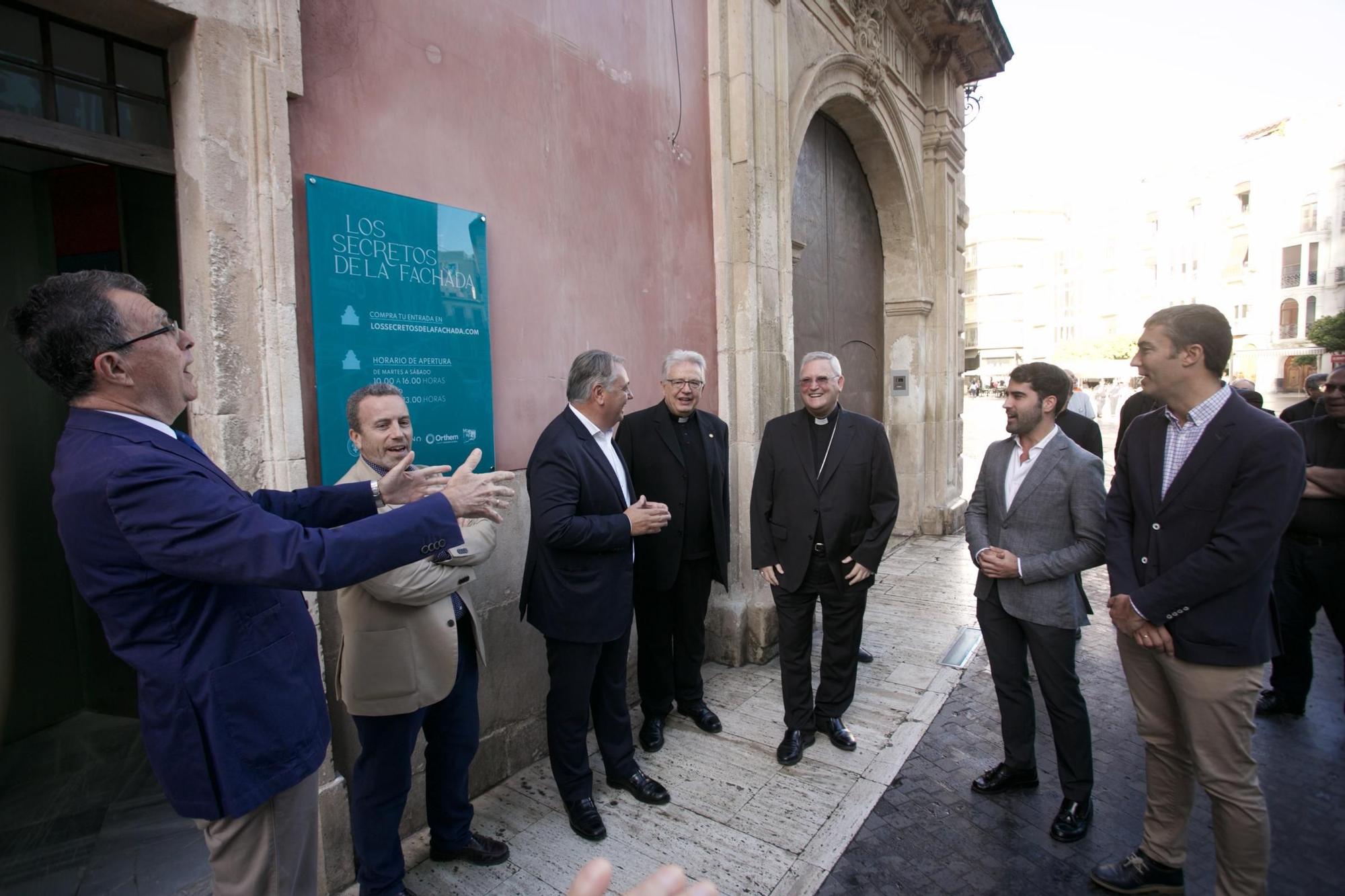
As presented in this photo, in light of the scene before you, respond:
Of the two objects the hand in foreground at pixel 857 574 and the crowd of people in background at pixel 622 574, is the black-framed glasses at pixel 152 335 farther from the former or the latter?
the hand in foreground at pixel 857 574

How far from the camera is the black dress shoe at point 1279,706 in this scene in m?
3.85

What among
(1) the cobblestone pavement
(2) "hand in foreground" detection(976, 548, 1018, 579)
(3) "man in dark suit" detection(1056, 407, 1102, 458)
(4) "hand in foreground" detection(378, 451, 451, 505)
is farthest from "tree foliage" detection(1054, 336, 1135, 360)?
(4) "hand in foreground" detection(378, 451, 451, 505)

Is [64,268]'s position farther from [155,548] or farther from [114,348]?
[155,548]

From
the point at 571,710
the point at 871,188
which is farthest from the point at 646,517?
the point at 871,188

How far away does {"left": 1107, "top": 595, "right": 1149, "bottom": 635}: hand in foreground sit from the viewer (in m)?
2.42

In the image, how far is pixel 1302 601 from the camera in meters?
3.88

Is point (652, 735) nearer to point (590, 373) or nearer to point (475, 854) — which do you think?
point (475, 854)

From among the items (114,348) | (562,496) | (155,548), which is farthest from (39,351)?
(562,496)

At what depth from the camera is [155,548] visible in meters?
1.43

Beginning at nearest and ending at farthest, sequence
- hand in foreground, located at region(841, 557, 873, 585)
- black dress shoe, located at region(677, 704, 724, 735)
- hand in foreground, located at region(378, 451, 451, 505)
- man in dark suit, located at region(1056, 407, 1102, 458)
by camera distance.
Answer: hand in foreground, located at region(378, 451, 451, 505), hand in foreground, located at region(841, 557, 873, 585), black dress shoe, located at region(677, 704, 724, 735), man in dark suit, located at region(1056, 407, 1102, 458)

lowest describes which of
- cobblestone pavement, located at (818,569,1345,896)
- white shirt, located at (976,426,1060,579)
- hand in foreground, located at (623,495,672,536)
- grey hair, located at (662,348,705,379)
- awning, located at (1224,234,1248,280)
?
cobblestone pavement, located at (818,569,1345,896)

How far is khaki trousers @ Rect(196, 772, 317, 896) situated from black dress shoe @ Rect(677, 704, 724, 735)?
7.73 ft

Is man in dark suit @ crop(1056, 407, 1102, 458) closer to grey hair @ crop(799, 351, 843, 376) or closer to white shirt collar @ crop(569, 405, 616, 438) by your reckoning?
grey hair @ crop(799, 351, 843, 376)

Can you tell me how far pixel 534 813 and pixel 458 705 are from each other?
2.76 feet
